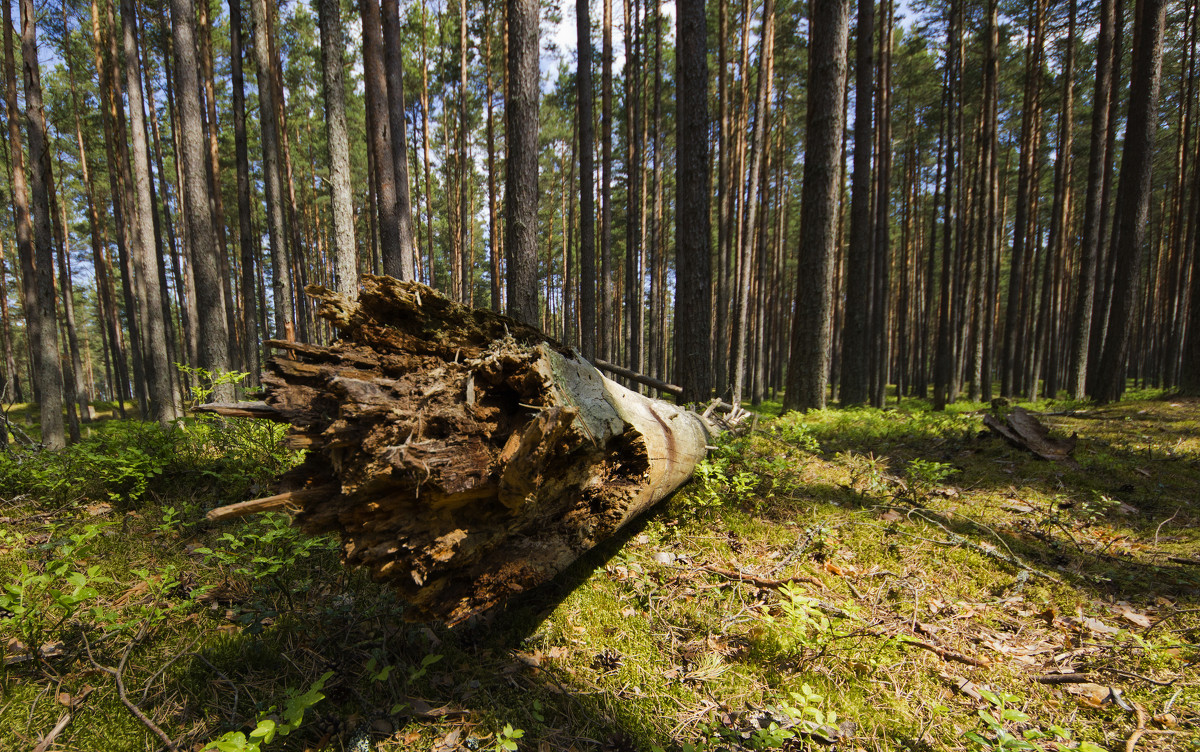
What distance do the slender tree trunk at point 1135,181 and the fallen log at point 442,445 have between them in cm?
1096

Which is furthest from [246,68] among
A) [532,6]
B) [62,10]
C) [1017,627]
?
[1017,627]

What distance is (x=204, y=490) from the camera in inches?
148

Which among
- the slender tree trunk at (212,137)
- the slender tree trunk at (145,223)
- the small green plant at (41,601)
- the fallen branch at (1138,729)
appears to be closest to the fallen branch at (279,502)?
the small green plant at (41,601)

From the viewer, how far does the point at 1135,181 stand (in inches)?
316

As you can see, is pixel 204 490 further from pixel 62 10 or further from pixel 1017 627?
pixel 62 10

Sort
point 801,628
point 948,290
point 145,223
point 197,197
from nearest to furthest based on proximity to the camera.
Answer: point 801,628, point 197,197, point 145,223, point 948,290

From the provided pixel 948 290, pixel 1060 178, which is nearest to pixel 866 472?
pixel 948 290

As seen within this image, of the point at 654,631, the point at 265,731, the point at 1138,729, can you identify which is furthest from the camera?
the point at 654,631

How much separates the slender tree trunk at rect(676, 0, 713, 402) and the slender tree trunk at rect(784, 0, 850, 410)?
1959mm

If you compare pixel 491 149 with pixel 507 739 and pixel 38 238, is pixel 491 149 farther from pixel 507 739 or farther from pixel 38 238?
pixel 507 739

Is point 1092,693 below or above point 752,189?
below

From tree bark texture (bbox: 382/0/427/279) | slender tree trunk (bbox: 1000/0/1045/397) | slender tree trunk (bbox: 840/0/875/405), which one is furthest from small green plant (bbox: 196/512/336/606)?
slender tree trunk (bbox: 1000/0/1045/397)

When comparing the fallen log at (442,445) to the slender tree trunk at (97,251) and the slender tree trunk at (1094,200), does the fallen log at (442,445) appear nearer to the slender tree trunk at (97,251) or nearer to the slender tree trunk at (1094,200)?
the slender tree trunk at (1094,200)

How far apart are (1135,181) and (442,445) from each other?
12449 millimetres
